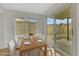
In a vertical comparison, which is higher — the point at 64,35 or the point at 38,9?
the point at 38,9

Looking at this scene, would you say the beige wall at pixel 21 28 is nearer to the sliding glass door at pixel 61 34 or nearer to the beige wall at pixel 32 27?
the beige wall at pixel 32 27

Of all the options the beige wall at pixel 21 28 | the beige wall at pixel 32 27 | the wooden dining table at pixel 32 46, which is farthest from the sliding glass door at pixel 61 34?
the beige wall at pixel 21 28

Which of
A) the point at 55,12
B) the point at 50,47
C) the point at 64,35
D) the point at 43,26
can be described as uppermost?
the point at 55,12

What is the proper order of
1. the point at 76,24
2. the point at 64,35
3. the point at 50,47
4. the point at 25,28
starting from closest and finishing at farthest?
1. the point at 76,24
2. the point at 25,28
3. the point at 50,47
4. the point at 64,35

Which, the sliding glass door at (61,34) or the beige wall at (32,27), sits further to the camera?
the sliding glass door at (61,34)

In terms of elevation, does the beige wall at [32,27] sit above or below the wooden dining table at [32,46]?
above

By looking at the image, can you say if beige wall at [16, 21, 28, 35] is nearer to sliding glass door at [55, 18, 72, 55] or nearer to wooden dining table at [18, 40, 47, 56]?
wooden dining table at [18, 40, 47, 56]

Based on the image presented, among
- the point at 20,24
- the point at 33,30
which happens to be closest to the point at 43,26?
the point at 33,30

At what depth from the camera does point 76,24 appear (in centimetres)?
254

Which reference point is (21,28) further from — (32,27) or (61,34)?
(61,34)

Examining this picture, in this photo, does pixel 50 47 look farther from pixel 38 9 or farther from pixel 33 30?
pixel 38 9

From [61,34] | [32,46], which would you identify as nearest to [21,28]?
[32,46]

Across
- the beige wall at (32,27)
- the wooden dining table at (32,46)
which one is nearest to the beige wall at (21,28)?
the beige wall at (32,27)

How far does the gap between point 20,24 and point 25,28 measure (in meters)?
0.14
